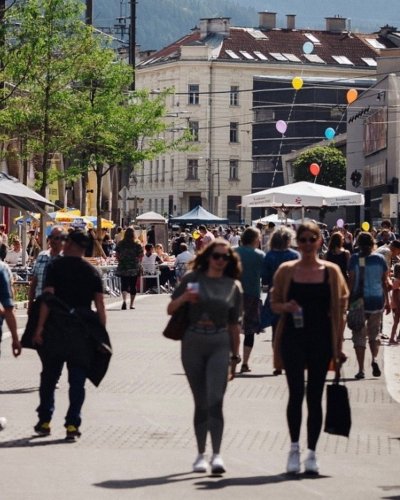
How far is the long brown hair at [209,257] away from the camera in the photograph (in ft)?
37.8

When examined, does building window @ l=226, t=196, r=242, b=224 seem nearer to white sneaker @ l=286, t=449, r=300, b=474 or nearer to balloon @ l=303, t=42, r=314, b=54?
balloon @ l=303, t=42, r=314, b=54

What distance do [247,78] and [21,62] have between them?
107993 millimetres

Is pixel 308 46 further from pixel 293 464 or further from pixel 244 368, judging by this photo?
pixel 293 464

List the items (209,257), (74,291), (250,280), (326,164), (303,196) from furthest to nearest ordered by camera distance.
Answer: (326,164)
(303,196)
(250,280)
(74,291)
(209,257)

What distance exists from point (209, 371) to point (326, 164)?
107046 millimetres

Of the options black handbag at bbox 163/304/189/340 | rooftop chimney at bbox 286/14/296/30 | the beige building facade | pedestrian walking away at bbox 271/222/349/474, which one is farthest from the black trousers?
rooftop chimney at bbox 286/14/296/30

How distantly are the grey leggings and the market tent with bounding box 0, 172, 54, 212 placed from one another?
2257 centimetres

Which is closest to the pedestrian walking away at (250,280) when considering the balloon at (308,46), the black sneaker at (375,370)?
the black sneaker at (375,370)

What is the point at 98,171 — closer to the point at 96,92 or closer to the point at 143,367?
the point at 96,92

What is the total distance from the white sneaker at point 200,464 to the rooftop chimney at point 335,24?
5752 inches

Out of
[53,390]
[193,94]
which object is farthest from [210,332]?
[193,94]

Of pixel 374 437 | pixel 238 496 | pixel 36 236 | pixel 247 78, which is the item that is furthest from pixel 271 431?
pixel 247 78

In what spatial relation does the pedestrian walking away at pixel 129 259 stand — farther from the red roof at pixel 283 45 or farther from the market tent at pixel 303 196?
the red roof at pixel 283 45

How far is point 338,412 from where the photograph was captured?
474 inches
